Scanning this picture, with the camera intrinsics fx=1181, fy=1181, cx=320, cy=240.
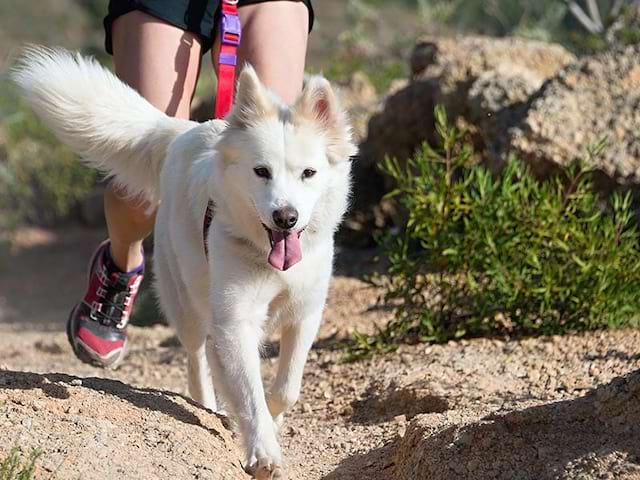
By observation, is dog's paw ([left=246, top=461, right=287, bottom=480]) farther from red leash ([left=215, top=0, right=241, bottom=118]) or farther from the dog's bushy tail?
red leash ([left=215, top=0, right=241, bottom=118])

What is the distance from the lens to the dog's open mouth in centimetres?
367

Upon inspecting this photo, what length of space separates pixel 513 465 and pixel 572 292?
195cm

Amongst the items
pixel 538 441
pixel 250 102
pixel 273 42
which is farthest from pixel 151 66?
pixel 538 441

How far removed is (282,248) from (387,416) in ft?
3.70

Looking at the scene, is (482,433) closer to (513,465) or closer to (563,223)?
(513,465)

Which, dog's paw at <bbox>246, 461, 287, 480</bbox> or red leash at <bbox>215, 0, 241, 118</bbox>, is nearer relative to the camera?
dog's paw at <bbox>246, 461, 287, 480</bbox>

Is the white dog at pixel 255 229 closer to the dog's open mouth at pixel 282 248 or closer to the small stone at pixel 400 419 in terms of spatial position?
the dog's open mouth at pixel 282 248

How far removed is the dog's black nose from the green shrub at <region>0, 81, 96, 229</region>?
929 centimetres

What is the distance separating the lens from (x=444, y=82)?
7316 millimetres

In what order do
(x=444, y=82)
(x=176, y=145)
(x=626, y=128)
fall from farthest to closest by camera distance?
(x=444, y=82), (x=626, y=128), (x=176, y=145)

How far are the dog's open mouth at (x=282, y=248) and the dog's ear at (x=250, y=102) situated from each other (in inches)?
14.2

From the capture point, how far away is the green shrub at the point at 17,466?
9.68ft

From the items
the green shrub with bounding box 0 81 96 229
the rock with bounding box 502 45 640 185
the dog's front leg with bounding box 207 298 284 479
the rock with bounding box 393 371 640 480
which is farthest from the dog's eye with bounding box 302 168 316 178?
the green shrub with bounding box 0 81 96 229

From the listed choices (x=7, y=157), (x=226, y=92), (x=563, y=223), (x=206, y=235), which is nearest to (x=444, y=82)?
(x=563, y=223)
